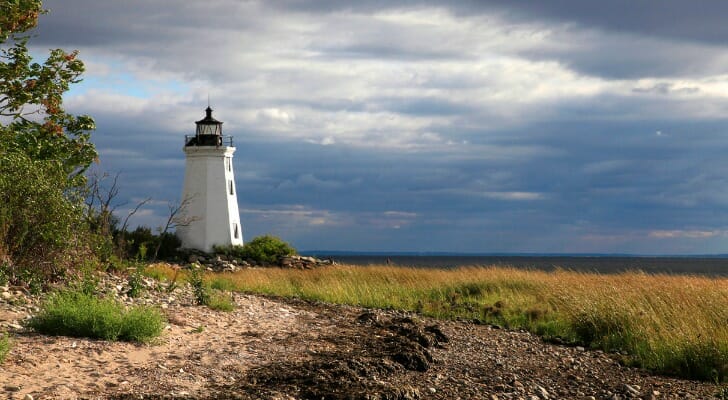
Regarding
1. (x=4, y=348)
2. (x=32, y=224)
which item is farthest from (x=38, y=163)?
(x=4, y=348)

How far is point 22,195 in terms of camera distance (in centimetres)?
1566

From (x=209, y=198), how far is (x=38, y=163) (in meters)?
27.3

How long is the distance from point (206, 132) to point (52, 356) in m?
36.6

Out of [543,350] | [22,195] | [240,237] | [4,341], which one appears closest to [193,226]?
[240,237]

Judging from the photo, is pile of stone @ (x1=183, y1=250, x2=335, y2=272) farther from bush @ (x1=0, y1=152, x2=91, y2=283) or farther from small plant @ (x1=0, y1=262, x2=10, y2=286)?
small plant @ (x1=0, y1=262, x2=10, y2=286)

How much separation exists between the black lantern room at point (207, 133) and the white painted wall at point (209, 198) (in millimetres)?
721

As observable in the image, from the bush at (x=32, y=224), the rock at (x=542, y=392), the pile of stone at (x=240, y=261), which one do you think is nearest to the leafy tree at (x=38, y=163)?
the bush at (x=32, y=224)

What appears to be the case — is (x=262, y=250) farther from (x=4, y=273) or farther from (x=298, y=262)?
(x=4, y=273)

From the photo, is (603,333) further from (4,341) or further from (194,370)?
(4,341)

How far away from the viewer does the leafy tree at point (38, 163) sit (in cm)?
1541

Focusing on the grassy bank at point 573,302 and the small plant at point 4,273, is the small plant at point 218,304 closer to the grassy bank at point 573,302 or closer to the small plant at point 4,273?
the small plant at point 4,273

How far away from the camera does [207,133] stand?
4603cm

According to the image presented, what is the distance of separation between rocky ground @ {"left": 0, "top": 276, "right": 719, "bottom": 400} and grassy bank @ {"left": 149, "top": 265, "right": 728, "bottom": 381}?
827 millimetres

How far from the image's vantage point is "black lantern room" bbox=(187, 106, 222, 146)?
45.8 m
